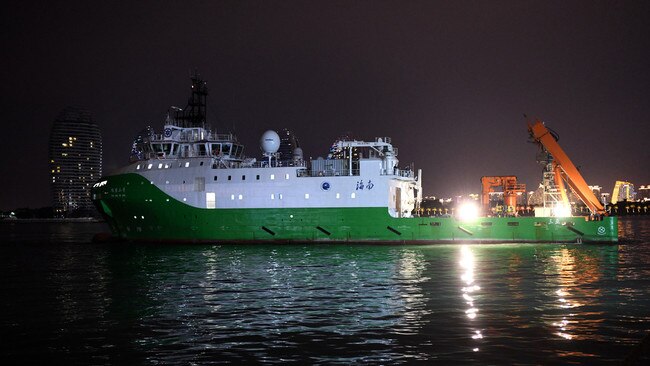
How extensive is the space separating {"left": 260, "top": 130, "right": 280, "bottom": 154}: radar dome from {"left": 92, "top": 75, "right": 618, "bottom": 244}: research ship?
8cm

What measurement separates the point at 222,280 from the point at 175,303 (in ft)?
14.8

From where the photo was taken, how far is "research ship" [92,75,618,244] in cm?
3619

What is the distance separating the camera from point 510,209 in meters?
42.0

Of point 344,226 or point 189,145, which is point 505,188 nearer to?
point 344,226

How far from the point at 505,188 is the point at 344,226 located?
15457 mm

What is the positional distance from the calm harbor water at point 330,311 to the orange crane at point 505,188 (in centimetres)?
1695

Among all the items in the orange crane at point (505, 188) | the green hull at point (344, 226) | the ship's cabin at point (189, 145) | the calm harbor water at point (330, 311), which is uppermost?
the ship's cabin at point (189, 145)

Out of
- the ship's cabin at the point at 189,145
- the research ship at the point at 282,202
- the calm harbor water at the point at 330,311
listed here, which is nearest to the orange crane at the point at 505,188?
the research ship at the point at 282,202

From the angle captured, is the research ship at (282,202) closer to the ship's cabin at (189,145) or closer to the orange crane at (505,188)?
the ship's cabin at (189,145)

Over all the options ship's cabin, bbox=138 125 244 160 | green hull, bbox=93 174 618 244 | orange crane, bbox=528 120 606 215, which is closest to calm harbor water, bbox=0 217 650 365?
green hull, bbox=93 174 618 244

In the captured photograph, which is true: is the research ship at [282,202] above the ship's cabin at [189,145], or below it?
below

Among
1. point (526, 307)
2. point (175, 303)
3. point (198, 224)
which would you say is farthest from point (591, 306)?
point (198, 224)

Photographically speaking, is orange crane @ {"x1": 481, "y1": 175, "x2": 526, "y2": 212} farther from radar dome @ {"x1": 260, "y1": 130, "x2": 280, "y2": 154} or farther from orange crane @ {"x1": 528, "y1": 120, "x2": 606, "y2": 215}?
radar dome @ {"x1": 260, "y1": 130, "x2": 280, "y2": 154}

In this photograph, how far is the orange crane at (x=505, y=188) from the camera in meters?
43.4
